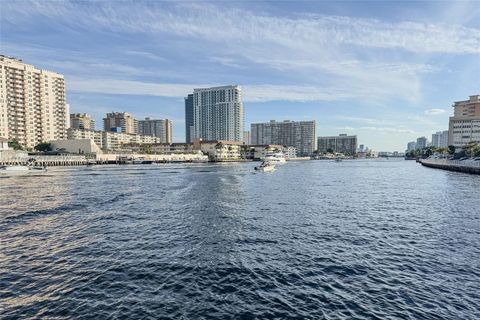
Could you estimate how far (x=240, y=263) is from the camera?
19.9 meters

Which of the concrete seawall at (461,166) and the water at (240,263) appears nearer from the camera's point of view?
the water at (240,263)

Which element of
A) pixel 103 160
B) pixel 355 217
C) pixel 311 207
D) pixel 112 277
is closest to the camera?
pixel 112 277

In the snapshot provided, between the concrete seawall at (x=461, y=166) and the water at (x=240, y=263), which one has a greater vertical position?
the concrete seawall at (x=461, y=166)

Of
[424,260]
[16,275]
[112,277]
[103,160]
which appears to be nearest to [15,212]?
[16,275]

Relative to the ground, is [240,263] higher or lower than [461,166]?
lower

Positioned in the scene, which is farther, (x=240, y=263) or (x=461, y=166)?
(x=461, y=166)

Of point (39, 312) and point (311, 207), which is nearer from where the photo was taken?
point (39, 312)

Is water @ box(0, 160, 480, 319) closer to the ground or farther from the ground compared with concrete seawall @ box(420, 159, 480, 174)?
closer to the ground

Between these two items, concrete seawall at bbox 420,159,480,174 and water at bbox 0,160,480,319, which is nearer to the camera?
water at bbox 0,160,480,319

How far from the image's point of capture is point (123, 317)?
13383 mm

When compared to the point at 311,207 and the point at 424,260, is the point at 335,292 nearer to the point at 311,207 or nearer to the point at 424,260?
the point at 424,260

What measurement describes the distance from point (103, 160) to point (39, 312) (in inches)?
7692

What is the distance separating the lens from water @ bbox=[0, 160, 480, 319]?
47.3ft

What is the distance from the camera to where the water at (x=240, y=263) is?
47.3 feet
